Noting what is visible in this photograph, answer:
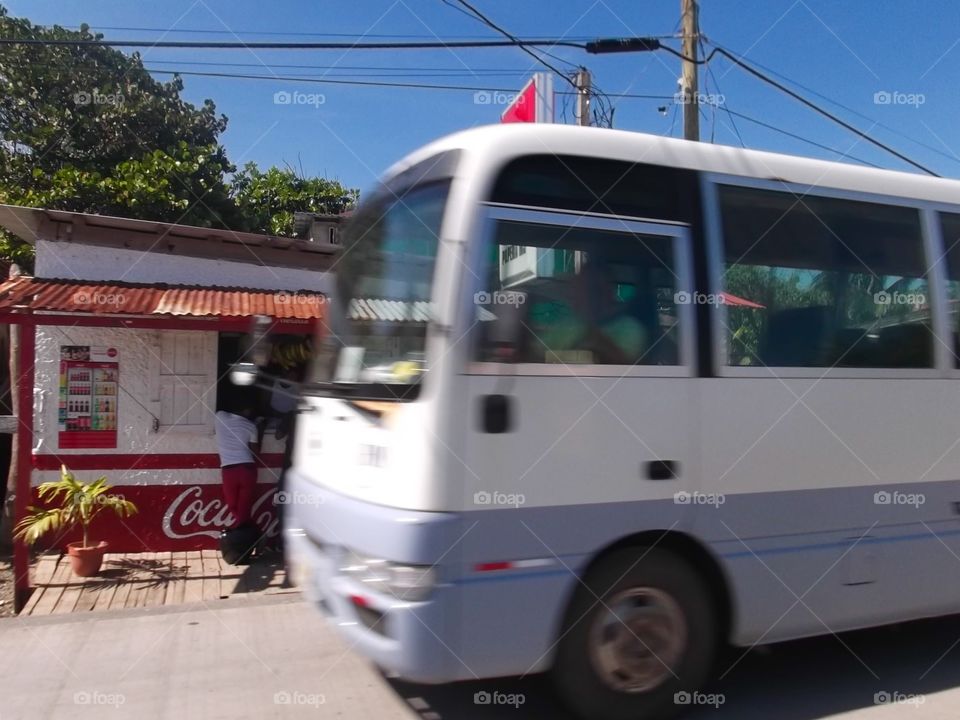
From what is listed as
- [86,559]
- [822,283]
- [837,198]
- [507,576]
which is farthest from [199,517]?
[837,198]

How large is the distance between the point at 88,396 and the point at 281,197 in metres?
17.2

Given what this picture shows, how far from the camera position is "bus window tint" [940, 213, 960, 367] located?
4.86 m

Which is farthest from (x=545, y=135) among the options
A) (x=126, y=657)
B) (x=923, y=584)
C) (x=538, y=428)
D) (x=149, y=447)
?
(x=149, y=447)

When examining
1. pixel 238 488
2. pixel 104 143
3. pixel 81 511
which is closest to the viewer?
pixel 81 511

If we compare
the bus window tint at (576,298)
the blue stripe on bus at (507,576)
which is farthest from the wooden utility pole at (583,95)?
the blue stripe on bus at (507,576)

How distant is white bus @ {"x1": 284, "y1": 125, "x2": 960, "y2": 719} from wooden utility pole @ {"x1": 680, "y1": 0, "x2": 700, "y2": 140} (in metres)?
5.77

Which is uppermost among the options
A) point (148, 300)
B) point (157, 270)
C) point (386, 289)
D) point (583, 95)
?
point (583, 95)

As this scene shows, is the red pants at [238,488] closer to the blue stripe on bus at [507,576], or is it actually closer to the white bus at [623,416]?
the white bus at [623,416]

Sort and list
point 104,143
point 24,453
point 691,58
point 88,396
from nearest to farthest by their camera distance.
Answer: point 24,453
point 88,396
point 691,58
point 104,143

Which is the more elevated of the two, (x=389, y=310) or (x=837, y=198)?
(x=837, y=198)

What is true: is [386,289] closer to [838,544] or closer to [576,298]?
[576,298]

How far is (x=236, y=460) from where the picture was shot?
24.1 ft

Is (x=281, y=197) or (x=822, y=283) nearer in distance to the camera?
(x=822, y=283)

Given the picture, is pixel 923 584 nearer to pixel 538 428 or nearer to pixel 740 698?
pixel 740 698
